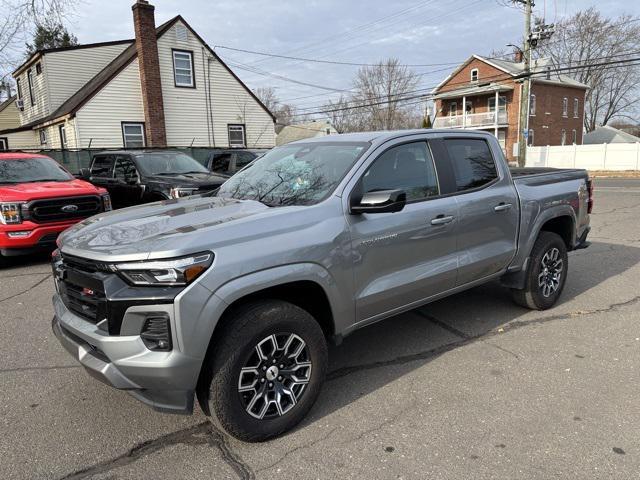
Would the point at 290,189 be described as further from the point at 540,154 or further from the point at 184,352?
the point at 540,154

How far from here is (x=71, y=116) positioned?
1908 cm

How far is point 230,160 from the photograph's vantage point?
13.3 m

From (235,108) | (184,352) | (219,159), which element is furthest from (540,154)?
(184,352)

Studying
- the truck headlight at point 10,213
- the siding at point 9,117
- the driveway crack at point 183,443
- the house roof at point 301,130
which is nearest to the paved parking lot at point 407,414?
the driveway crack at point 183,443

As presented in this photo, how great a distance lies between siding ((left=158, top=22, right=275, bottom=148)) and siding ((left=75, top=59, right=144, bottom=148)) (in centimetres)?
121

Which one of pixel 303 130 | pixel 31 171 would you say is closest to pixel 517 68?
pixel 303 130

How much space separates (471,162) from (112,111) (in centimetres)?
1895

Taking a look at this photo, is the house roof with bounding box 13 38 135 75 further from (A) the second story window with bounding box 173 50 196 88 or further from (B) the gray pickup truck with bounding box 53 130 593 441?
(B) the gray pickup truck with bounding box 53 130 593 441

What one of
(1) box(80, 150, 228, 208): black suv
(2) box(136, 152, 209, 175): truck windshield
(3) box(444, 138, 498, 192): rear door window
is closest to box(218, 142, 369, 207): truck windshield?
(3) box(444, 138, 498, 192): rear door window

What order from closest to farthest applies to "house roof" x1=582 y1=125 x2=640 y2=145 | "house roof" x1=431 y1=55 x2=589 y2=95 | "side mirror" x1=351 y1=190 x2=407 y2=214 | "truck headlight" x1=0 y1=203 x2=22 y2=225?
1. "side mirror" x1=351 y1=190 x2=407 y2=214
2. "truck headlight" x1=0 y1=203 x2=22 y2=225
3. "house roof" x1=431 y1=55 x2=589 y2=95
4. "house roof" x1=582 y1=125 x2=640 y2=145

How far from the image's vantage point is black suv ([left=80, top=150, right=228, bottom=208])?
9.09 meters

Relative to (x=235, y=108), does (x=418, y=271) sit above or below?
below

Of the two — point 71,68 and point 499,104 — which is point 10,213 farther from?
point 499,104

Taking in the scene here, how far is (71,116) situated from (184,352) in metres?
19.7
